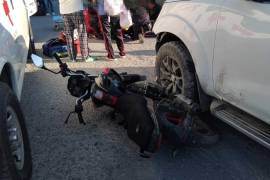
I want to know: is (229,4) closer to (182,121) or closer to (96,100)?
(182,121)

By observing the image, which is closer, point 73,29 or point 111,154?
point 111,154

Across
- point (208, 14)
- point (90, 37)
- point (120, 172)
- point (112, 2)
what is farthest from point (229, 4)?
point (90, 37)

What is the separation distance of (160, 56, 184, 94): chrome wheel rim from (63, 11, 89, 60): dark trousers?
2.48m

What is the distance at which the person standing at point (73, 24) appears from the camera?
5950mm

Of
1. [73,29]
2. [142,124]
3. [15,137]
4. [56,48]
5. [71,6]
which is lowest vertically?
[56,48]

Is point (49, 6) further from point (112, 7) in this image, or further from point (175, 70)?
point (175, 70)

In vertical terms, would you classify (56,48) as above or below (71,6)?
below

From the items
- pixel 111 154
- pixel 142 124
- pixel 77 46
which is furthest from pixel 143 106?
pixel 77 46

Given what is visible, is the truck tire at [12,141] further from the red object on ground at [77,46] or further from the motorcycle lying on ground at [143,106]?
the red object on ground at [77,46]

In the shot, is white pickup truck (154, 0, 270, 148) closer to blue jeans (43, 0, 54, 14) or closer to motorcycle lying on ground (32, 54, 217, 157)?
motorcycle lying on ground (32, 54, 217, 157)

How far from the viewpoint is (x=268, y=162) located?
3314 millimetres

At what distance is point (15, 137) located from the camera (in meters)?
2.77

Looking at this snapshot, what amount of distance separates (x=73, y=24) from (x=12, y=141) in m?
3.91

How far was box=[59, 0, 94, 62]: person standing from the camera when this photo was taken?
234 inches
